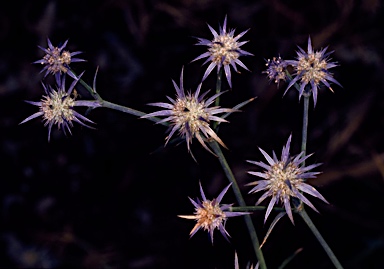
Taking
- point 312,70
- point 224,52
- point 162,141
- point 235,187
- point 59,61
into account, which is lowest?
point 235,187

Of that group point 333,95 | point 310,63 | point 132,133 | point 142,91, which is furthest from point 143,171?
point 310,63

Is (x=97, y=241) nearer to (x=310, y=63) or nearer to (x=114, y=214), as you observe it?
(x=114, y=214)

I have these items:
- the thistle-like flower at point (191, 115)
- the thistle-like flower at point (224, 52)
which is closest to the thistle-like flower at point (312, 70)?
the thistle-like flower at point (224, 52)

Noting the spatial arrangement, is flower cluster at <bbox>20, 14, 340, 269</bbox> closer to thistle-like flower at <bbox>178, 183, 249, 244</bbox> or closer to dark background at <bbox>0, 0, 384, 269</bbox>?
thistle-like flower at <bbox>178, 183, 249, 244</bbox>

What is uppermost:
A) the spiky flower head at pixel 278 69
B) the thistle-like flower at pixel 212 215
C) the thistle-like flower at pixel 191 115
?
the spiky flower head at pixel 278 69

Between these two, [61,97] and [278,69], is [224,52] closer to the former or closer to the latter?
[278,69]

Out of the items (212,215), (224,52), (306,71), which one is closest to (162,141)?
(224,52)

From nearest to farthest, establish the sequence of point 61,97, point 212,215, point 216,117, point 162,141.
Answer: point 212,215, point 216,117, point 61,97, point 162,141

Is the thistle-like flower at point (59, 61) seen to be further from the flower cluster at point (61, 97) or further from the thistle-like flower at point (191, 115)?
the thistle-like flower at point (191, 115)
